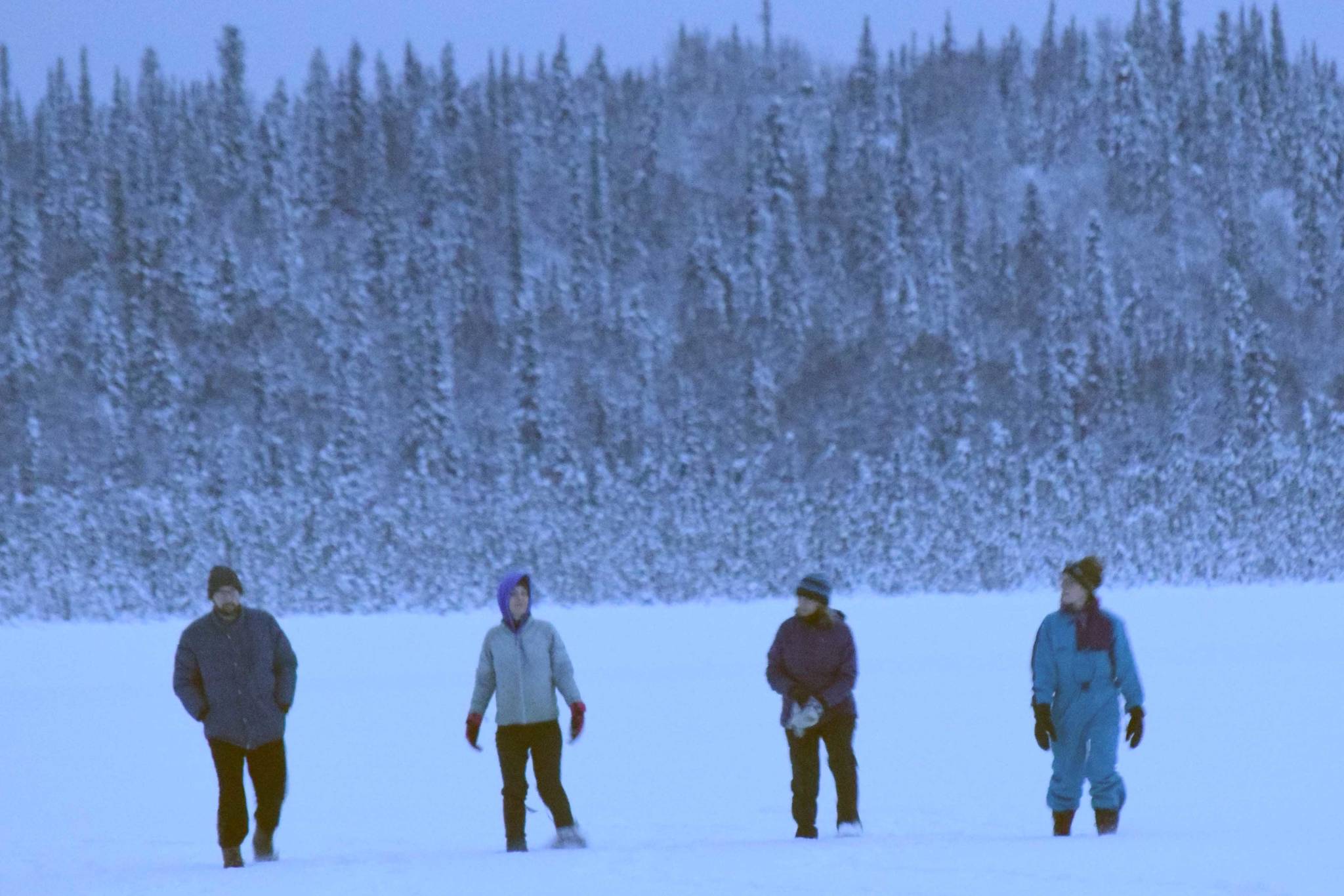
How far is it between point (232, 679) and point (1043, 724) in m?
4.01

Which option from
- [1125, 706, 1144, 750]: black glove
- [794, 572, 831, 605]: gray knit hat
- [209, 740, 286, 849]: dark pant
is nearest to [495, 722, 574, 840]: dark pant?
[209, 740, 286, 849]: dark pant

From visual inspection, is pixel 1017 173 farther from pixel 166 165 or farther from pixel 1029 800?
pixel 1029 800

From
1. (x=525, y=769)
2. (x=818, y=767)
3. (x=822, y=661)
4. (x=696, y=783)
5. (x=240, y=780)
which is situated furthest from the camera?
(x=696, y=783)

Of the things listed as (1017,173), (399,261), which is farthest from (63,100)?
(1017,173)

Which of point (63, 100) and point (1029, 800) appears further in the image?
point (63, 100)

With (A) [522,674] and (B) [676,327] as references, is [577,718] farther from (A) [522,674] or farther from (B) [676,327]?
(B) [676,327]

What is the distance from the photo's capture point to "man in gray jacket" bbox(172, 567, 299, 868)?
841 cm

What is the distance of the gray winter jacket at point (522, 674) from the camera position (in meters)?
8.76

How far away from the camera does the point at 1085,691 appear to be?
28.7 feet

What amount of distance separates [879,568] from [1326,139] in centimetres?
3669

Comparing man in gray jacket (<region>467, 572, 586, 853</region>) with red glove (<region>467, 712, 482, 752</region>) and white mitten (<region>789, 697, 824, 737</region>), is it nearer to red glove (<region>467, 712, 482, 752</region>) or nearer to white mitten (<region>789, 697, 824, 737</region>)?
red glove (<region>467, 712, 482, 752</region>)

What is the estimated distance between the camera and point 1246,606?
121ft

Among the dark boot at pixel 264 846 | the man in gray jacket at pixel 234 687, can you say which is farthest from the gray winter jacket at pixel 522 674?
the dark boot at pixel 264 846

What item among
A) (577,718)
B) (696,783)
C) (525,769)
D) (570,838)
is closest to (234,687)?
(525,769)
